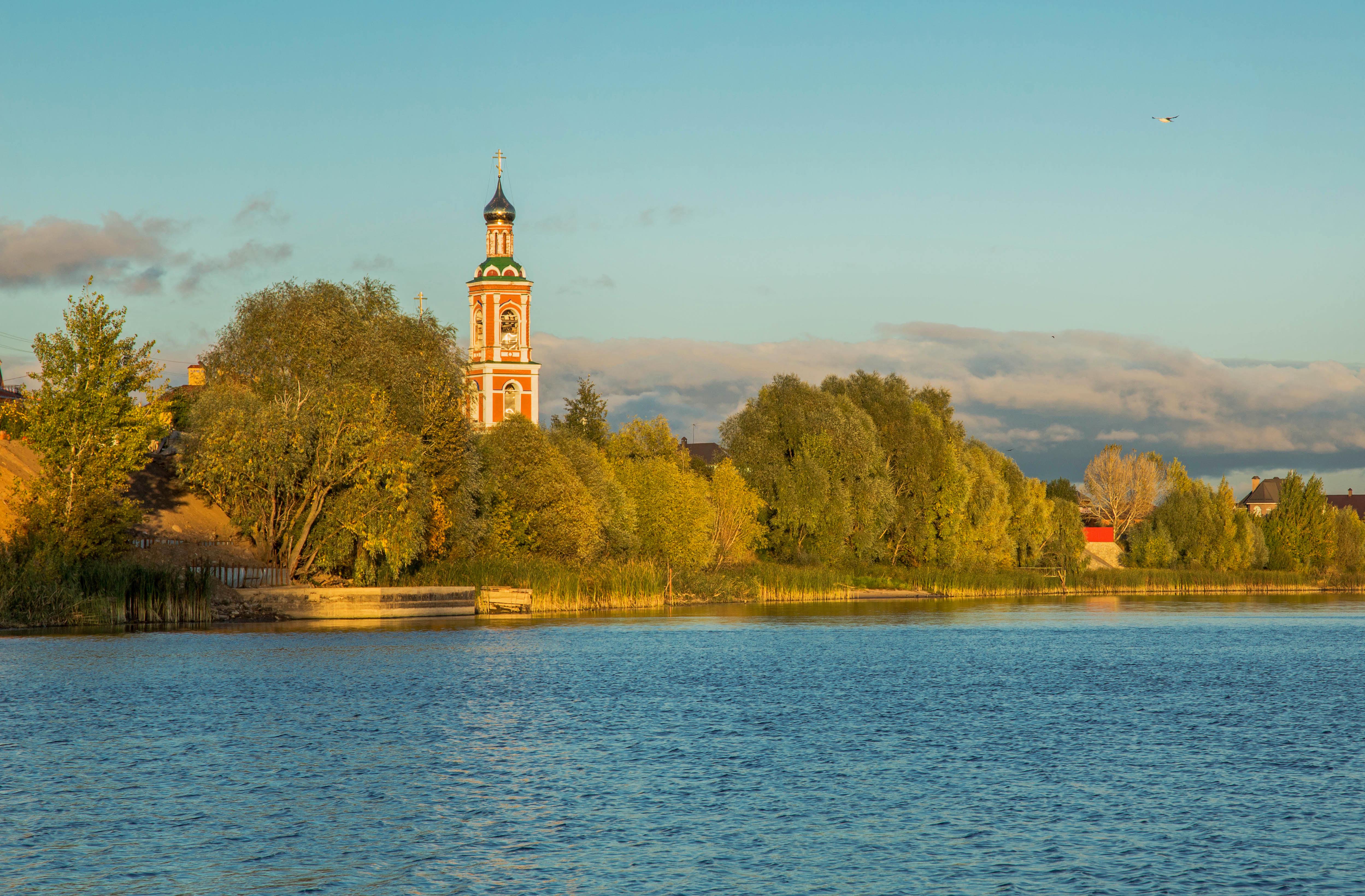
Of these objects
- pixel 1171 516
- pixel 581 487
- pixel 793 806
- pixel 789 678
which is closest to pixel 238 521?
pixel 581 487

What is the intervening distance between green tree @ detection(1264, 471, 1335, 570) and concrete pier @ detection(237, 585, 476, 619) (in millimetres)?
95302

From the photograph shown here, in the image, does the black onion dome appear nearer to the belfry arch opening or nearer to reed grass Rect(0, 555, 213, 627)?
the belfry arch opening

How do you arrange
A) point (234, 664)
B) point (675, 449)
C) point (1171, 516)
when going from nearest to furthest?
point (234, 664), point (675, 449), point (1171, 516)

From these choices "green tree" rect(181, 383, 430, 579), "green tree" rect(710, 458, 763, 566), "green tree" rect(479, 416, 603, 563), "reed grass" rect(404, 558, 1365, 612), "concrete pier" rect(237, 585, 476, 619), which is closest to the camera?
"concrete pier" rect(237, 585, 476, 619)

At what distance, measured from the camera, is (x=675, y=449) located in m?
92.4

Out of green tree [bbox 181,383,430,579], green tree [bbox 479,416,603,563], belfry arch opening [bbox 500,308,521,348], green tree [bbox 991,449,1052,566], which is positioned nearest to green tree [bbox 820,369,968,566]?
green tree [bbox 991,449,1052,566]

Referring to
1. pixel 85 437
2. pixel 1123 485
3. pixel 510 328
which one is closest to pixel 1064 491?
pixel 1123 485

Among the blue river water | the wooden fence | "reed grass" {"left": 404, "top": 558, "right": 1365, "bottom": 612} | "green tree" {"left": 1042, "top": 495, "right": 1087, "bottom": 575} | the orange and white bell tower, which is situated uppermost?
the orange and white bell tower

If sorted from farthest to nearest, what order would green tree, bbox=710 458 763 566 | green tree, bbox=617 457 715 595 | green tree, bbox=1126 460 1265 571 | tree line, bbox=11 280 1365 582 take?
green tree, bbox=1126 460 1265 571
green tree, bbox=710 458 763 566
green tree, bbox=617 457 715 595
tree line, bbox=11 280 1365 582

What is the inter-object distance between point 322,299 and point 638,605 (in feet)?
73.7

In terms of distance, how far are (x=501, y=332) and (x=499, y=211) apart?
1268 cm

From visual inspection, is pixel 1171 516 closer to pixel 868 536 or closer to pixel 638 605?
pixel 868 536

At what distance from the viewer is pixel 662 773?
69.1 ft

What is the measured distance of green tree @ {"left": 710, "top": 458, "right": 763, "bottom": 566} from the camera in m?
86.7
